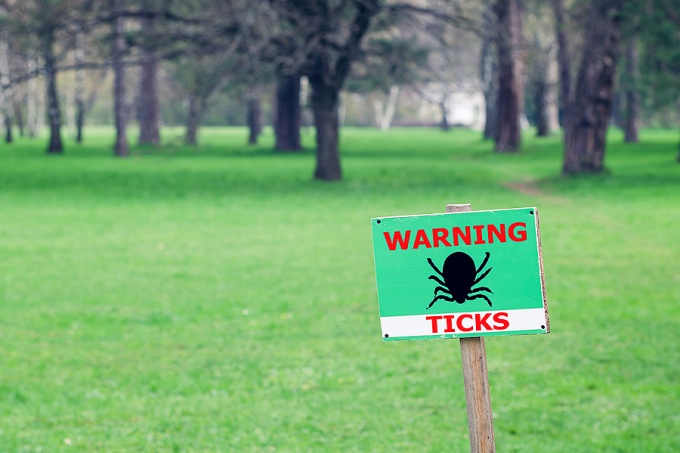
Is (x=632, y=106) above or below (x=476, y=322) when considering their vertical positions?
above

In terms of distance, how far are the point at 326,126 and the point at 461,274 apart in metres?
27.2

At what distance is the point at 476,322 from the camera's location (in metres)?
4.27

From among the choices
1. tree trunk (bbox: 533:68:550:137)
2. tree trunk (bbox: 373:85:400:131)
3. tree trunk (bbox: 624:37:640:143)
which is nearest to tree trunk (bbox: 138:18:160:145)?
tree trunk (bbox: 533:68:550:137)

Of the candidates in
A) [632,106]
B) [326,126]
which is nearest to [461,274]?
[326,126]

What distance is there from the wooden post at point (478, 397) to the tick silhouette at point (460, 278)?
0.21m

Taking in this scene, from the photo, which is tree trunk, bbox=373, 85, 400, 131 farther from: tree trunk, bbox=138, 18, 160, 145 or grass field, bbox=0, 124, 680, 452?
grass field, bbox=0, 124, 680, 452

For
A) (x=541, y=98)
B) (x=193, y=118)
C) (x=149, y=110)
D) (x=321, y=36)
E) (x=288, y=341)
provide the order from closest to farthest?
(x=288, y=341), (x=193, y=118), (x=321, y=36), (x=149, y=110), (x=541, y=98)

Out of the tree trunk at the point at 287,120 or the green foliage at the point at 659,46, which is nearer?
the green foliage at the point at 659,46

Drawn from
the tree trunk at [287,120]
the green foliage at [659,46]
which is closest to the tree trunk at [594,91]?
the green foliage at [659,46]

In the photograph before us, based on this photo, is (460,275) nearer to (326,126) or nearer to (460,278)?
(460,278)

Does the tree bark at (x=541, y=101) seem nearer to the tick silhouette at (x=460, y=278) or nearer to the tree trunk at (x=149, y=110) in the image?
the tree trunk at (x=149, y=110)

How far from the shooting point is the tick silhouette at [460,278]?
4211mm

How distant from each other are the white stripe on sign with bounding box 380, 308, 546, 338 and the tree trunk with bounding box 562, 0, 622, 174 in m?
26.3

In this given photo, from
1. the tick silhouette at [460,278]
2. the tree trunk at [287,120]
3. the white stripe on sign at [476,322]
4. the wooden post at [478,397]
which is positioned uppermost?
the tree trunk at [287,120]
